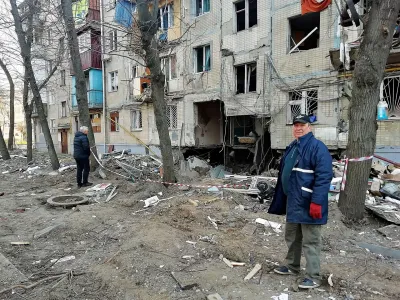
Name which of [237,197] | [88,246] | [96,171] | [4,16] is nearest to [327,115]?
[237,197]

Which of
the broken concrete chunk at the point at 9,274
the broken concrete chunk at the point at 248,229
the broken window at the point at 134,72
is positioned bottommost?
the broken concrete chunk at the point at 248,229

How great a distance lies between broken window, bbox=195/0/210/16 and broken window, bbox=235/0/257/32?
6.36 feet

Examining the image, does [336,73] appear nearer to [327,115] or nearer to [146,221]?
[327,115]

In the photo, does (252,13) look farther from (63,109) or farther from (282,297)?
(63,109)

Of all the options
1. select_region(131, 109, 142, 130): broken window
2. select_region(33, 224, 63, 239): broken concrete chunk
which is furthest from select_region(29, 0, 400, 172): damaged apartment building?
select_region(33, 224, 63, 239): broken concrete chunk

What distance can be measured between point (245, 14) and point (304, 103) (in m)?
5.31

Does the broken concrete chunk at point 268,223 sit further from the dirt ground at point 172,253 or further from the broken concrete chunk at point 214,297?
the broken concrete chunk at point 214,297

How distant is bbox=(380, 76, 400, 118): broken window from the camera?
10633 millimetres

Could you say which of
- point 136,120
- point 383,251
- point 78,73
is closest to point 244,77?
point 78,73

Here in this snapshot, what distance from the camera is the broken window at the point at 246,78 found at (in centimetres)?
1488

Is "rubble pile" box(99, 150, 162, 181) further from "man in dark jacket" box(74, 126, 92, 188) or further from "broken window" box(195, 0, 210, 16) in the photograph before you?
"broken window" box(195, 0, 210, 16)

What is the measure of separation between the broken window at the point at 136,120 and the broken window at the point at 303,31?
442 inches

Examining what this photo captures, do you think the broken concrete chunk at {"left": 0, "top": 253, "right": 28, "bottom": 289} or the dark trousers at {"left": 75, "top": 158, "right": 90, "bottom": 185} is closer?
the broken concrete chunk at {"left": 0, "top": 253, "right": 28, "bottom": 289}

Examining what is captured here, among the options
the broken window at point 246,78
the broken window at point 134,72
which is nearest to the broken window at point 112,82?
the broken window at point 134,72
